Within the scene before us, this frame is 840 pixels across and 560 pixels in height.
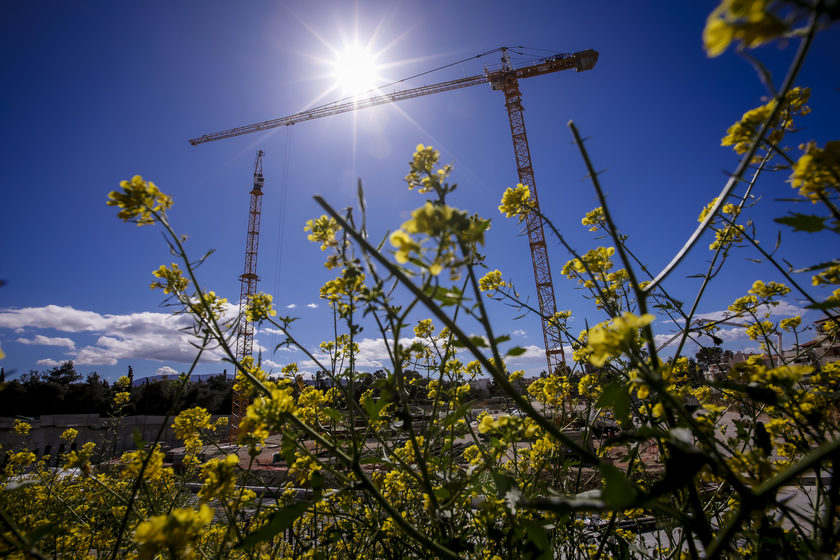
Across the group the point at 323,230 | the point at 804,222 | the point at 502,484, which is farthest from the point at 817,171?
the point at 323,230

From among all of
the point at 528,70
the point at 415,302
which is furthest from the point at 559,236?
the point at 528,70

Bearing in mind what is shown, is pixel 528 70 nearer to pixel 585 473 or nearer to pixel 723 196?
pixel 585 473

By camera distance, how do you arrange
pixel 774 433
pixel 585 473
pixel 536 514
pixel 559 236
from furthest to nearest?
pixel 585 473
pixel 774 433
pixel 536 514
pixel 559 236

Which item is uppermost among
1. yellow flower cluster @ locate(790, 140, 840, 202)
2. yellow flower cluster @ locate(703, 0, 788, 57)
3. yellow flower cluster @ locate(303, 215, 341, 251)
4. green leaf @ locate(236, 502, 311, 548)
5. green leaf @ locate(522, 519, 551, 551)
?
yellow flower cluster @ locate(303, 215, 341, 251)

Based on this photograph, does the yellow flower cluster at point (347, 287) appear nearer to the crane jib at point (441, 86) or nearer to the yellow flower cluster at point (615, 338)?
the yellow flower cluster at point (615, 338)

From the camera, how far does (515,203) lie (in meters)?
2.08

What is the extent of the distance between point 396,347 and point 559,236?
897 millimetres

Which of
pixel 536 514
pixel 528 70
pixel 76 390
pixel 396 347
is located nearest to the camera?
pixel 396 347

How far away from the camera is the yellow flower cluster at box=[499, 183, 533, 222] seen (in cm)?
206

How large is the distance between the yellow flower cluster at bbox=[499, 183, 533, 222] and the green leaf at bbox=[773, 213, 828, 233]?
3.68 feet

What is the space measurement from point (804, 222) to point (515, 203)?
124cm

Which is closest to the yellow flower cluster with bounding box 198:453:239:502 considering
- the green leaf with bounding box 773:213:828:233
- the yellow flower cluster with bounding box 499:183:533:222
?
the yellow flower cluster with bounding box 499:183:533:222

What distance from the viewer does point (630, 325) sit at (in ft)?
3.16

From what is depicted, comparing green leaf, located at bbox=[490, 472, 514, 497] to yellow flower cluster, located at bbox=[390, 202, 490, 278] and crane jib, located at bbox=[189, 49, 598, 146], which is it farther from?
crane jib, located at bbox=[189, 49, 598, 146]
